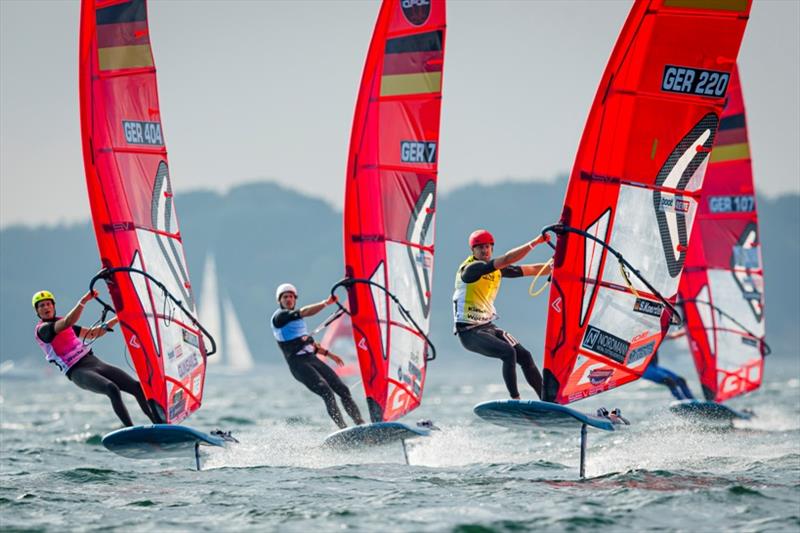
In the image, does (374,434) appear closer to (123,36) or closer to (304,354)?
(304,354)

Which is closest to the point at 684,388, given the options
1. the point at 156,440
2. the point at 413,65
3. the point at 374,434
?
the point at 413,65

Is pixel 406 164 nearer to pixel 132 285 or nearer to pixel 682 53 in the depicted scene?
pixel 132 285

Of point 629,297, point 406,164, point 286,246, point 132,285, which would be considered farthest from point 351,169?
point 286,246

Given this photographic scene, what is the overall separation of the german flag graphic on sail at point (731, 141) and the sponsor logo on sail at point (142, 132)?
9.34m

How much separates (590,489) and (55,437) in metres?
12.5

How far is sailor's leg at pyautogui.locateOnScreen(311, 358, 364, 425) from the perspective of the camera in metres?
12.9

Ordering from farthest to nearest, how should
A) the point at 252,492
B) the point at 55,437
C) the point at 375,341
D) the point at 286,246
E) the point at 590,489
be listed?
the point at 286,246
the point at 55,437
the point at 375,341
the point at 252,492
the point at 590,489

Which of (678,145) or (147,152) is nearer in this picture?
(678,145)

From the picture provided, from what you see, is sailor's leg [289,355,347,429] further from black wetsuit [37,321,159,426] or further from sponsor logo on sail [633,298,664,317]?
sponsor logo on sail [633,298,664,317]

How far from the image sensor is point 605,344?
425 inches

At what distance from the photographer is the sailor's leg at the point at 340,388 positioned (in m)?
12.9

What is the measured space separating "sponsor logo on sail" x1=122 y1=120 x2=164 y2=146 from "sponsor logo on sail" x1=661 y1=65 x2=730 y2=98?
5.33 m

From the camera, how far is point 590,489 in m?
9.80

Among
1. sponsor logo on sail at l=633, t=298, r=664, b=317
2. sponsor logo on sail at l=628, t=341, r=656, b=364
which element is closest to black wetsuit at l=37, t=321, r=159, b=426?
sponsor logo on sail at l=628, t=341, r=656, b=364
